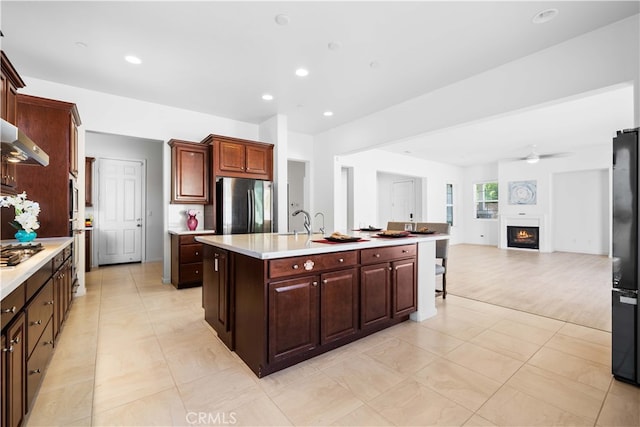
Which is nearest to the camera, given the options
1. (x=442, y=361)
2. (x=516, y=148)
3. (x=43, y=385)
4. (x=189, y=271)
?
(x=43, y=385)

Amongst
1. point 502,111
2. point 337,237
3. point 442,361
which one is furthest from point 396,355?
point 502,111

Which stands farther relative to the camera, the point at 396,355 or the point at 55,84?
the point at 55,84

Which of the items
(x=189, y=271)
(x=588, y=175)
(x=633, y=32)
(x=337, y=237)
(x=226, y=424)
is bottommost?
(x=226, y=424)

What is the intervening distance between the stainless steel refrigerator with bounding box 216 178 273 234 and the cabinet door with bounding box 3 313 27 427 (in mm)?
2945

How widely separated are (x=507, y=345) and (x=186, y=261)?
13.0 ft

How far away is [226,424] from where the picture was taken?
1552mm

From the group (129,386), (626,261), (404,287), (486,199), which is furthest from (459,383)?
(486,199)

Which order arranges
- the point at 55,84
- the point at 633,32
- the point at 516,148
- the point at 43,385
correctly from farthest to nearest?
the point at 516,148 < the point at 55,84 < the point at 633,32 < the point at 43,385

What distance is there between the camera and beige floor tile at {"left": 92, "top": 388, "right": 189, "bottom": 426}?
156 centimetres

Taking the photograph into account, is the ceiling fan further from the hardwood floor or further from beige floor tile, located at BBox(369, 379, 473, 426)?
beige floor tile, located at BBox(369, 379, 473, 426)

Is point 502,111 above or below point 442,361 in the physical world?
above

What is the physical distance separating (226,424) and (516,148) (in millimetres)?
8343

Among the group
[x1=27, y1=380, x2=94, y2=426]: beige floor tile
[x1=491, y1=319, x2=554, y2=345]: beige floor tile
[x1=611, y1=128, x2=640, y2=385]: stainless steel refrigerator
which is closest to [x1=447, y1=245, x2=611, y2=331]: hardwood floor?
[x1=491, y1=319, x2=554, y2=345]: beige floor tile

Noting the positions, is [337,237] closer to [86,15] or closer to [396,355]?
[396,355]
